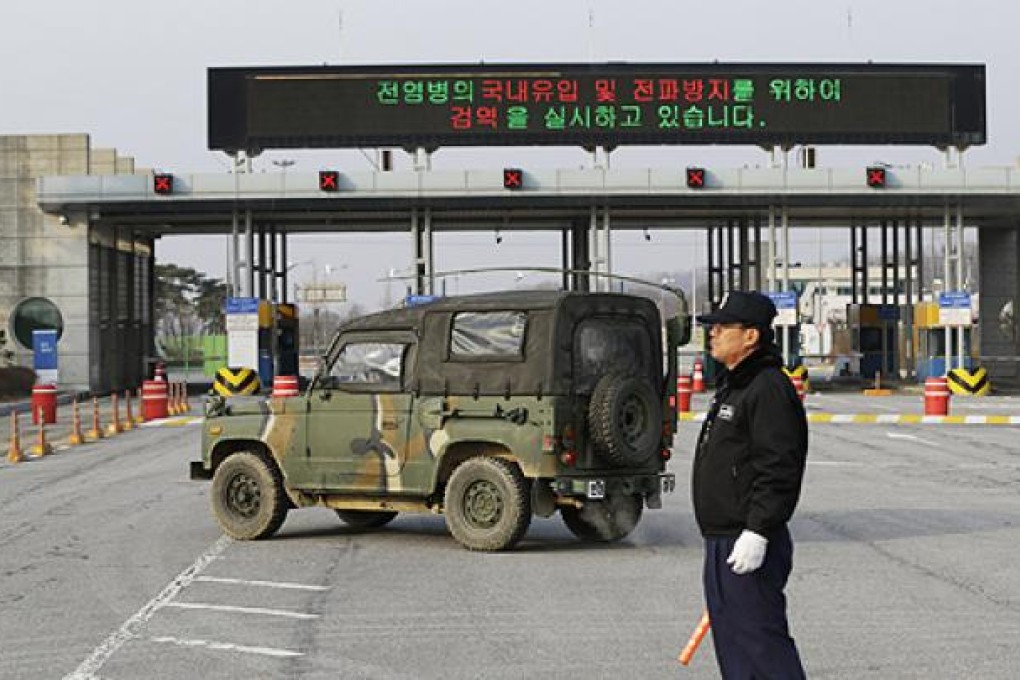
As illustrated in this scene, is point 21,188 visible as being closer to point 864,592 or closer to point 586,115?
point 586,115

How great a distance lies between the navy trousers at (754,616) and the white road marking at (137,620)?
348cm

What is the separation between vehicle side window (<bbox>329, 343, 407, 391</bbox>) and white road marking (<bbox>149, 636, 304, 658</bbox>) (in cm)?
451

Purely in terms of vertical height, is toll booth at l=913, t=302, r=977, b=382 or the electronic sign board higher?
the electronic sign board

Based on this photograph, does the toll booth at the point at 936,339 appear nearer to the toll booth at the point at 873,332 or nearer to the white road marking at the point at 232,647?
the toll booth at the point at 873,332

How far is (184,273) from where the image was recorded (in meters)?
118

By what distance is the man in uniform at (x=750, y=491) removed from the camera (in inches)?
225

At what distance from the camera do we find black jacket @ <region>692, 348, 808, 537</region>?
5.72 metres

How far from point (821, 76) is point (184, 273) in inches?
3235

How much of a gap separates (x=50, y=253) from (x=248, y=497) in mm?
37167

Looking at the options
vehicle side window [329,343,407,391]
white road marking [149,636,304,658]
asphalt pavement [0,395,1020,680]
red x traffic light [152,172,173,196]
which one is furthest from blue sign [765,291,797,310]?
white road marking [149,636,304,658]

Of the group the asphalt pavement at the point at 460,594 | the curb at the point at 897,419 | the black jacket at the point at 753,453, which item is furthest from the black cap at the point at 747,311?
the curb at the point at 897,419

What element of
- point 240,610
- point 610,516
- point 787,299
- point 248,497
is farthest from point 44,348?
point 240,610

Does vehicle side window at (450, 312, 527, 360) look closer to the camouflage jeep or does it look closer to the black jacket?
the camouflage jeep

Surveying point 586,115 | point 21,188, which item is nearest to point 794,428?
point 586,115
